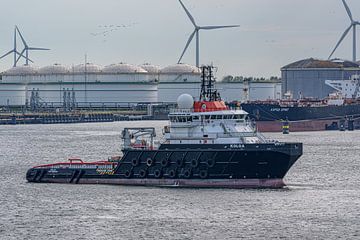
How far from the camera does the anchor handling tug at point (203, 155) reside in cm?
7231

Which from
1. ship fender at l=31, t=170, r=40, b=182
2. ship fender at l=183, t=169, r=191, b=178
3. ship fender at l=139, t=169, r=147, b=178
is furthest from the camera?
ship fender at l=31, t=170, r=40, b=182

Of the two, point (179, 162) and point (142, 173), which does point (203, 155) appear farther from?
point (142, 173)

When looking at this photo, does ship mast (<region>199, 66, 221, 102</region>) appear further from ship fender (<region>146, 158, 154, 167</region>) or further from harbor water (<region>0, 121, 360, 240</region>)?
harbor water (<region>0, 121, 360, 240</region>)

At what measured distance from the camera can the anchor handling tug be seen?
2847 inches

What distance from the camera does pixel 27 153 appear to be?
4633 inches

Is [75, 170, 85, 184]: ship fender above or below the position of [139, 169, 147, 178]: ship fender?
below

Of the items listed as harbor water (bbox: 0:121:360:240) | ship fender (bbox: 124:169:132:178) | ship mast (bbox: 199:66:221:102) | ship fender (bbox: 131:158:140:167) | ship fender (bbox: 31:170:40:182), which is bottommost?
harbor water (bbox: 0:121:360:240)

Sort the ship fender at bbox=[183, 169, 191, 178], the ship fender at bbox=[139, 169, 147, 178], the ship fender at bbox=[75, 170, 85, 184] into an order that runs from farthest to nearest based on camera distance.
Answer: the ship fender at bbox=[75, 170, 85, 184]
the ship fender at bbox=[139, 169, 147, 178]
the ship fender at bbox=[183, 169, 191, 178]

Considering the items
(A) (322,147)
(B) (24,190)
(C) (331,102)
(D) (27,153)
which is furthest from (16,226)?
(C) (331,102)

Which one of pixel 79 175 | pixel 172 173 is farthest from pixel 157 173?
pixel 79 175

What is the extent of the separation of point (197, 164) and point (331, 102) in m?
112

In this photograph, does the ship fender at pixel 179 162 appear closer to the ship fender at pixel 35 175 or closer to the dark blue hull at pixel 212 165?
the dark blue hull at pixel 212 165

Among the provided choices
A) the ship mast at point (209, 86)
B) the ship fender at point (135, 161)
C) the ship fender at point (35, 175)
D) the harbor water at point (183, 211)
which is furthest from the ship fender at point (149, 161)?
the ship fender at point (35, 175)

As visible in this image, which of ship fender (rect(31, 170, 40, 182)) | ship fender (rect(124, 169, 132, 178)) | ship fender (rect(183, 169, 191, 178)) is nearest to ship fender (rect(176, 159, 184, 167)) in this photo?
ship fender (rect(183, 169, 191, 178))
